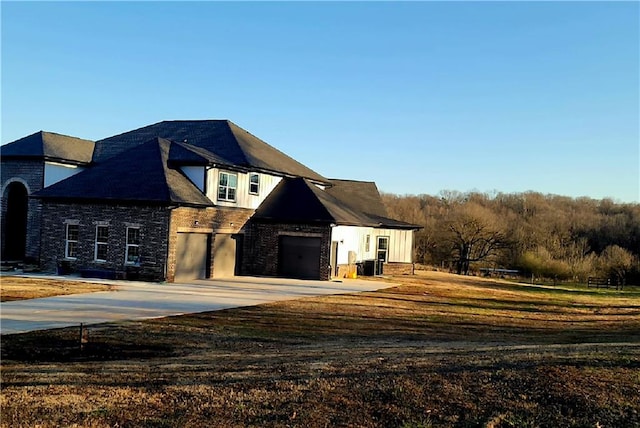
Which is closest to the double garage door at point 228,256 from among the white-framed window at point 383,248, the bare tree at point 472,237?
the white-framed window at point 383,248

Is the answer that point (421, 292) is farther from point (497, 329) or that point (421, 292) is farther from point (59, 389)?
point (59, 389)

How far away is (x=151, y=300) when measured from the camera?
1980 centimetres

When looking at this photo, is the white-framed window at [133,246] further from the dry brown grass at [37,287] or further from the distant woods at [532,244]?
the distant woods at [532,244]

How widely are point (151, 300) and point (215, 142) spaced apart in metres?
16.1

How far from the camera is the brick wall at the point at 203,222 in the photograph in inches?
1017

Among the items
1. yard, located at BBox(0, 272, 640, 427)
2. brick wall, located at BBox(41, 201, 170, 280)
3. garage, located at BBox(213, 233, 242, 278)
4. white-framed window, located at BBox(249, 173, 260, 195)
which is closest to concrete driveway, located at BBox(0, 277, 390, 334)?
garage, located at BBox(213, 233, 242, 278)

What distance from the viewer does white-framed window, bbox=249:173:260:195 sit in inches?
1265

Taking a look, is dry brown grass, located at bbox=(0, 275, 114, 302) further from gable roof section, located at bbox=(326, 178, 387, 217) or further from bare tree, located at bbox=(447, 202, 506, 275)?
bare tree, located at bbox=(447, 202, 506, 275)

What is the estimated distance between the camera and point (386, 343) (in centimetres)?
1344

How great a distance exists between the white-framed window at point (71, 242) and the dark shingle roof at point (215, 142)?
7.99m

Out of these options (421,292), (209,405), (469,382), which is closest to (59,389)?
(209,405)

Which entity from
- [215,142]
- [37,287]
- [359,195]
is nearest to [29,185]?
[215,142]

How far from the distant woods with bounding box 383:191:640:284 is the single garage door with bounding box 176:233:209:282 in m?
33.8

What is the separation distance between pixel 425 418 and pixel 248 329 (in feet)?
28.5
